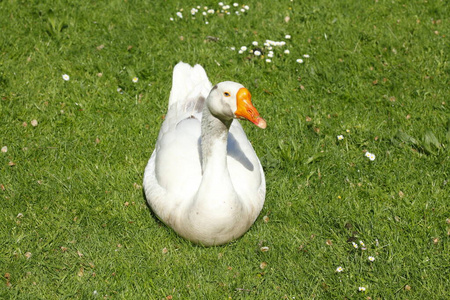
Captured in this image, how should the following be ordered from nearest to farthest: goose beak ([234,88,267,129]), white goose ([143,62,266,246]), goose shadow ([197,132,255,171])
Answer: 1. goose beak ([234,88,267,129])
2. white goose ([143,62,266,246])
3. goose shadow ([197,132,255,171])

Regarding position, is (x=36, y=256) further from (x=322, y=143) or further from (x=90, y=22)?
(x=90, y=22)

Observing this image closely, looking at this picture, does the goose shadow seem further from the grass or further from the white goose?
the grass

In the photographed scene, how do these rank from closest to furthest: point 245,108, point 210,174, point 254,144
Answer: point 245,108, point 210,174, point 254,144

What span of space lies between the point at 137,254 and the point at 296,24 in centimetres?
451

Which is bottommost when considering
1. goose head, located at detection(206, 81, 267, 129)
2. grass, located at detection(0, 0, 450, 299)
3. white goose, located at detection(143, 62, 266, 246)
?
grass, located at detection(0, 0, 450, 299)

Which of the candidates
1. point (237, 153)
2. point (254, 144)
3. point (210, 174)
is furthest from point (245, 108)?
point (254, 144)

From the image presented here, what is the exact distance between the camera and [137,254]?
4.34 metres

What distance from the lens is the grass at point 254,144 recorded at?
13.7 feet

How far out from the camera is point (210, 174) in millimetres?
4055

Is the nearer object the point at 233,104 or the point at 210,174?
the point at 233,104

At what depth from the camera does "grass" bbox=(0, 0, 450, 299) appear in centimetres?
417

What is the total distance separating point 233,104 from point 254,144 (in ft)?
6.37

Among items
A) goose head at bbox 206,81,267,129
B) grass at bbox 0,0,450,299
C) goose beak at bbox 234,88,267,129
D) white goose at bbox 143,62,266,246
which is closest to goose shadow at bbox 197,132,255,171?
white goose at bbox 143,62,266,246

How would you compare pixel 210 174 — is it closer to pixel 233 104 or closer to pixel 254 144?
pixel 233 104
